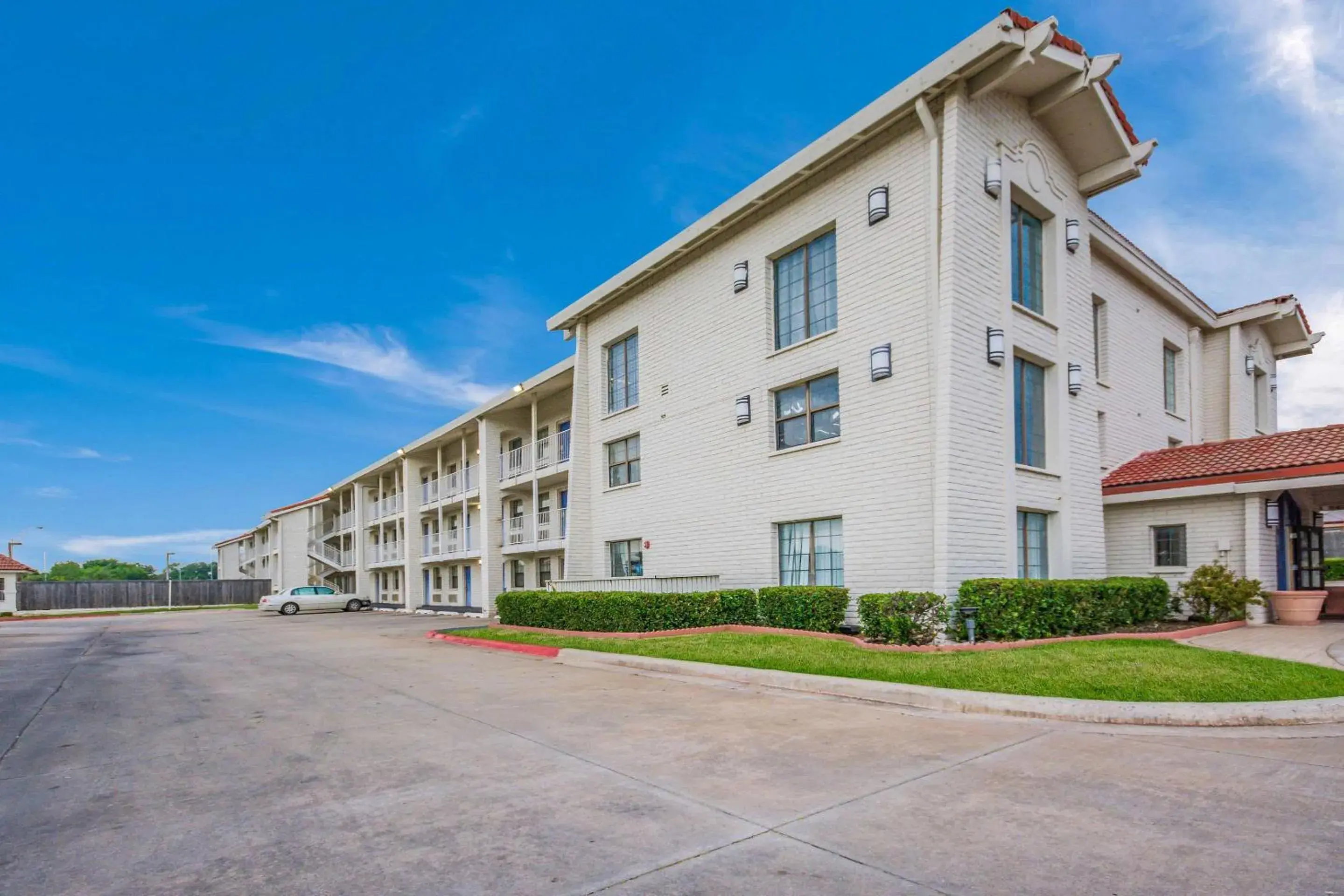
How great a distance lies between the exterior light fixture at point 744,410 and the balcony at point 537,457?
873cm

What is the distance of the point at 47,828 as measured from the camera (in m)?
4.83

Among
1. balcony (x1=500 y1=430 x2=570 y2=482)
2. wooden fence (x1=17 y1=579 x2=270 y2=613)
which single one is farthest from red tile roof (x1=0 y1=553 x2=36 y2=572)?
balcony (x1=500 y1=430 x2=570 y2=482)

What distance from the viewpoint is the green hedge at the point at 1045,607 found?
11828 millimetres

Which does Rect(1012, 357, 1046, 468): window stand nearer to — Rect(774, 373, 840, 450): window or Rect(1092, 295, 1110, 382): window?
Rect(774, 373, 840, 450): window

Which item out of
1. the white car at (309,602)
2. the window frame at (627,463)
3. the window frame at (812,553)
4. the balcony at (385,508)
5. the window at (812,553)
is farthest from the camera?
the balcony at (385,508)

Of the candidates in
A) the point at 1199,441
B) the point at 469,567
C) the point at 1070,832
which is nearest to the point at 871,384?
the point at 1070,832

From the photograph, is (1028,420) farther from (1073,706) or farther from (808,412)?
(1073,706)

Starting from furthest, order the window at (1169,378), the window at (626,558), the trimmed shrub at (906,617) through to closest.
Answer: the window at (1169,378)
the window at (626,558)
the trimmed shrub at (906,617)

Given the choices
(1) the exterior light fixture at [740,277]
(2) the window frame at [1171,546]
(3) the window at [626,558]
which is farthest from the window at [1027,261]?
(3) the window at [626,558]

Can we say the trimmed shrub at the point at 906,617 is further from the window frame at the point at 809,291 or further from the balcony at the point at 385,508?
the balcony at the point at 385,508

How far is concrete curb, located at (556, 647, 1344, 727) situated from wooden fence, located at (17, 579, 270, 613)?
2370 inches

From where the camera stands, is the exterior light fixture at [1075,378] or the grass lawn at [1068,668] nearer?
the grass lawn at [1068,668]

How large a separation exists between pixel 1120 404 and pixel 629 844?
18856 millimetres

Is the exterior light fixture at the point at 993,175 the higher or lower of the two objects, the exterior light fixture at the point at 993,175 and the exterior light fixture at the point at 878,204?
the higher
